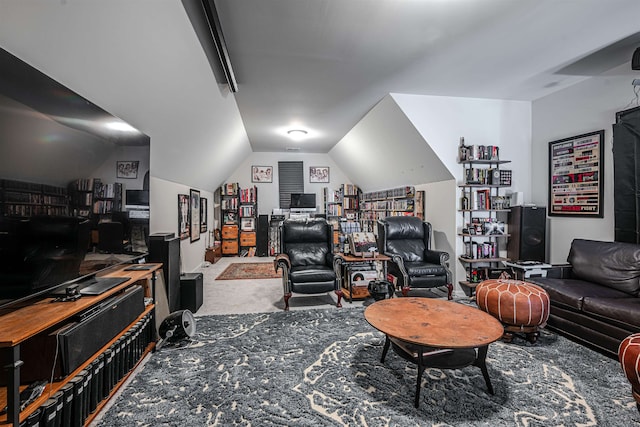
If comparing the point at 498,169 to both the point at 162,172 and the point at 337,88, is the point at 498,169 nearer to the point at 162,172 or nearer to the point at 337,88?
the point at 337,88

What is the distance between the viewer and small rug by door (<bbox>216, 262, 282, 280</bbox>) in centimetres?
535

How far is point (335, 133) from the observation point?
6.27 m

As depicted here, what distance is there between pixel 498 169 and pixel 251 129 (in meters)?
4.49

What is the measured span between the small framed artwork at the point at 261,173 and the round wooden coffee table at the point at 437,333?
639 cm

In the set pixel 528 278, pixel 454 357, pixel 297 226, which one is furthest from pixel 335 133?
pixel 454 357

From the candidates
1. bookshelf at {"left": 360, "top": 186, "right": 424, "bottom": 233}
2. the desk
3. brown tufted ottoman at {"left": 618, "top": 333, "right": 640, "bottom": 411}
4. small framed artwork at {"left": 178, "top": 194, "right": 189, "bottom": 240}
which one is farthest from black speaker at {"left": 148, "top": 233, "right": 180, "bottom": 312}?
bookshelf at {"left": 360, "top": 186, "right": 424, "bottom": 233}

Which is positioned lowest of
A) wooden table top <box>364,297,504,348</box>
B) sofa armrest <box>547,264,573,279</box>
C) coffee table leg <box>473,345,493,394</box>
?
coffee table leg <box>473,345,493,394</box>

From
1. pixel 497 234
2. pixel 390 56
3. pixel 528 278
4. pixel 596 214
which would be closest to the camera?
pixel 390 56

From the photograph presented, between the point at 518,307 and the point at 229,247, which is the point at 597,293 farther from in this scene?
the point at 229,247

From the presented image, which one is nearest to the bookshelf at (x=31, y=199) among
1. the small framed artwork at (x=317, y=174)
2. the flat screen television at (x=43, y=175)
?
the flat screen television at (x=43, y=175)

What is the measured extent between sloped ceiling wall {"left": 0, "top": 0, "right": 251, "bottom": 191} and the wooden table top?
258 centimetres

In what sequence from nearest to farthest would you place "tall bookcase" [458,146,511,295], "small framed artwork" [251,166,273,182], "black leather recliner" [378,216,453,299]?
1. "black leather recliner" [378,216,453,299]
2. "tall bookcase" [458,146,511,295]
3. "small framed artwork" [251,166,273,182]

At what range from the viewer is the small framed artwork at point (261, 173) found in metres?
8.17

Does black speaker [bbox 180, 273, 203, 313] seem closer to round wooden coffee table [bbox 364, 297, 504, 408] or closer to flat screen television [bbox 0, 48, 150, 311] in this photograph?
flat screen television [bbox 0, 48, 150, 311]
